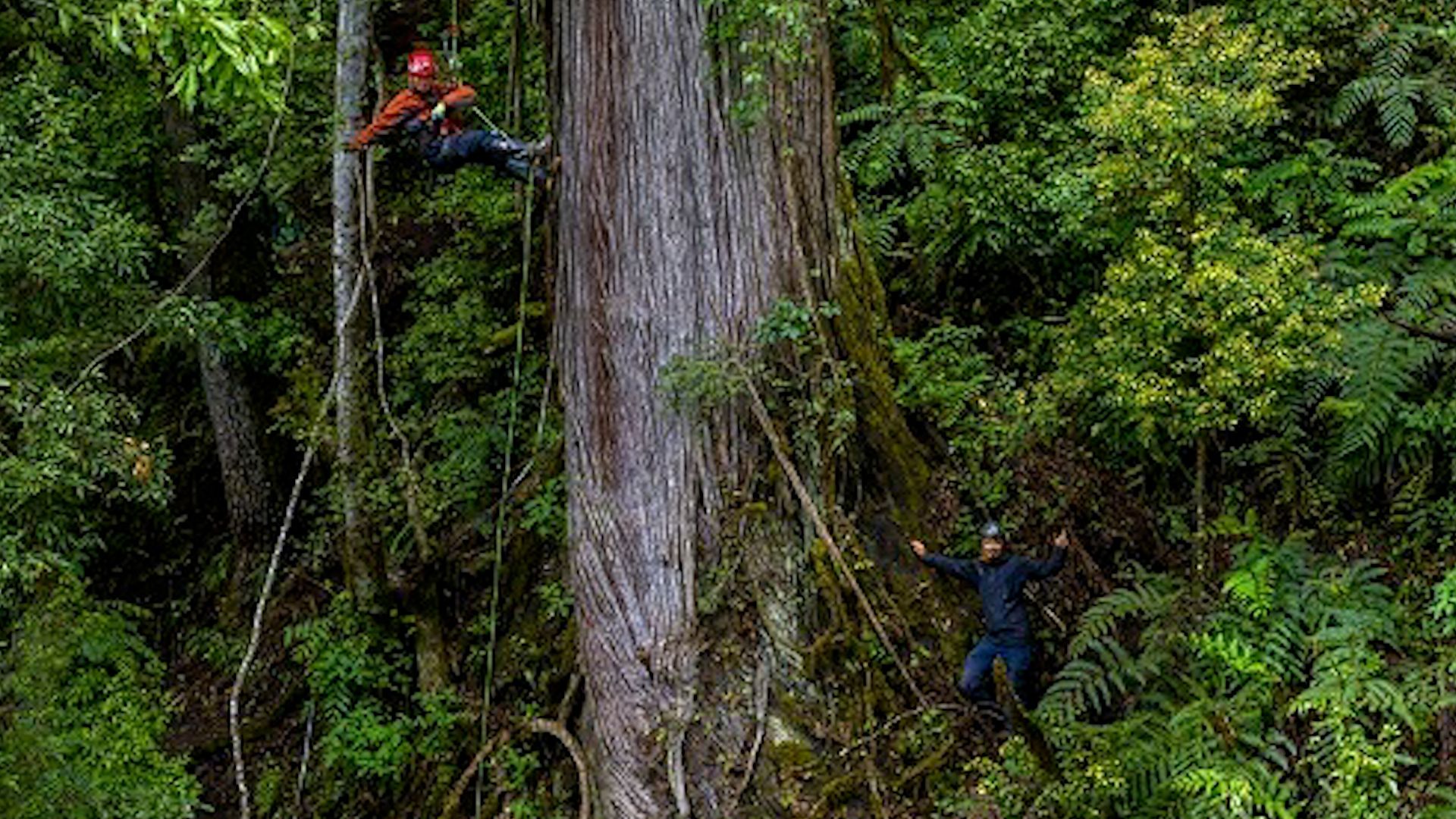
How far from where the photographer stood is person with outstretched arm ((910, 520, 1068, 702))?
274 inches

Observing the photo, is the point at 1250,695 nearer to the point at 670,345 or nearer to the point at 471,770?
the point at 670,345

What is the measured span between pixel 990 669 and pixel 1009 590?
37 centimetres

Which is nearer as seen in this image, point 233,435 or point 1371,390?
point 1371,390

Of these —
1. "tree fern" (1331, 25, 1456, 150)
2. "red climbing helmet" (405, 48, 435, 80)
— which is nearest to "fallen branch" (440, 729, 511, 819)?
"red climbing helmet" (405, 48, 435, 80)

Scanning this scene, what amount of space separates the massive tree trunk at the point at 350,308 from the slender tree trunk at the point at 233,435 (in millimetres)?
1864

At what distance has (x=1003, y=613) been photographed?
22.8ft

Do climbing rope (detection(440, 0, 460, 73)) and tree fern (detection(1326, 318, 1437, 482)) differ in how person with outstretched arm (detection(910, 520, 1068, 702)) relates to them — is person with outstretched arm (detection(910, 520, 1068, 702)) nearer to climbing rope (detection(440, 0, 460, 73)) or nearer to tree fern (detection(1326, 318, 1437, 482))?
tree fern (detection(1326, 318, 1437, 482))

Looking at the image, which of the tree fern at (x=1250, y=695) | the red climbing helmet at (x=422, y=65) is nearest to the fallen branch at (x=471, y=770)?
the tree fern at (x=1250, y=695)

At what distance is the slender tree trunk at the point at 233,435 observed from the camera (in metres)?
11.0

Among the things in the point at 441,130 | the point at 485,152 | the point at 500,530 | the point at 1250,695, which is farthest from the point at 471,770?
the point at 1250,695

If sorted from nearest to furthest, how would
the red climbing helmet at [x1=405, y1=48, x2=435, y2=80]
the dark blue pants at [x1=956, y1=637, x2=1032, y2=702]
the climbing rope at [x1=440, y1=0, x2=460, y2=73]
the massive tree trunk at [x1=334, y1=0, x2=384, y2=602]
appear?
the dark blue pants at [x1=956, y1=637, x2=1032, y2=702], the red climbing helmet at [x1=405, y1=48, x2=435, y2=80], the massive tree trunk at [x1=334, y1=0, x2=384, y2=602], the climbing rope at [x1=440, y1=0, x2=460, y2=73]

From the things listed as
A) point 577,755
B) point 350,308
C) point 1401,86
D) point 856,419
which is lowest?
point 577,755

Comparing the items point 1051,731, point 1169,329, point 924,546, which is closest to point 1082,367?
point 1169,329

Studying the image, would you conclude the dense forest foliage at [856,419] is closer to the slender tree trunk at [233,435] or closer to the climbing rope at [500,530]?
the climbing rope at [500,530]
